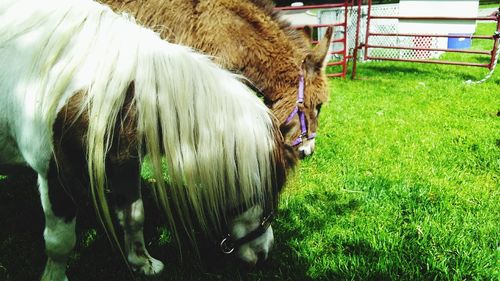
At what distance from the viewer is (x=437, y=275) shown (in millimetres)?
2230

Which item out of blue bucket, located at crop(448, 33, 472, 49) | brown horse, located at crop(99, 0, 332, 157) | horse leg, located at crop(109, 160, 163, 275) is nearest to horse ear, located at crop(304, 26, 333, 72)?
brown horse, located at crop(99, 0, 332, 157)

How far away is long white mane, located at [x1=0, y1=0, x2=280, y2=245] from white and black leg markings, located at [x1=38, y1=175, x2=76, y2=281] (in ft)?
0.52

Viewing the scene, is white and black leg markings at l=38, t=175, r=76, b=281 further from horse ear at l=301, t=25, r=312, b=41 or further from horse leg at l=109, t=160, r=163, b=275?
horse ear at l=301, t=25, r=312, b=41

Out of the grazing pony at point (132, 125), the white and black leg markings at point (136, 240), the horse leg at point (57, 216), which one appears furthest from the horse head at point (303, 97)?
the horse leg at point (57, 216)

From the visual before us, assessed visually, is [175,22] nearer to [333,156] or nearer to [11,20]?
[11,20]

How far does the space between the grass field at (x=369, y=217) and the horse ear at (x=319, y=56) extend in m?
0.98

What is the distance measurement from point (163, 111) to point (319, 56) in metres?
1.78

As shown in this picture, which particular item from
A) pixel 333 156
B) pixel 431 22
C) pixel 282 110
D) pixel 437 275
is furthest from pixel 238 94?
pixel 431 22

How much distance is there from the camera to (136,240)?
239 cm

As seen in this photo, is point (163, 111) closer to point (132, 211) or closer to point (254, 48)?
point (132, 211)

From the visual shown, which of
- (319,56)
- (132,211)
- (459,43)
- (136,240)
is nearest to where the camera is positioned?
(132,211)

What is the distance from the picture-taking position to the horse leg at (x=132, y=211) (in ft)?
5.91

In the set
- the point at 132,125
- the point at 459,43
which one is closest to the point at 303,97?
the point at 132,125

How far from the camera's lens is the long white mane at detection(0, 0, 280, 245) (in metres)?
1.58
